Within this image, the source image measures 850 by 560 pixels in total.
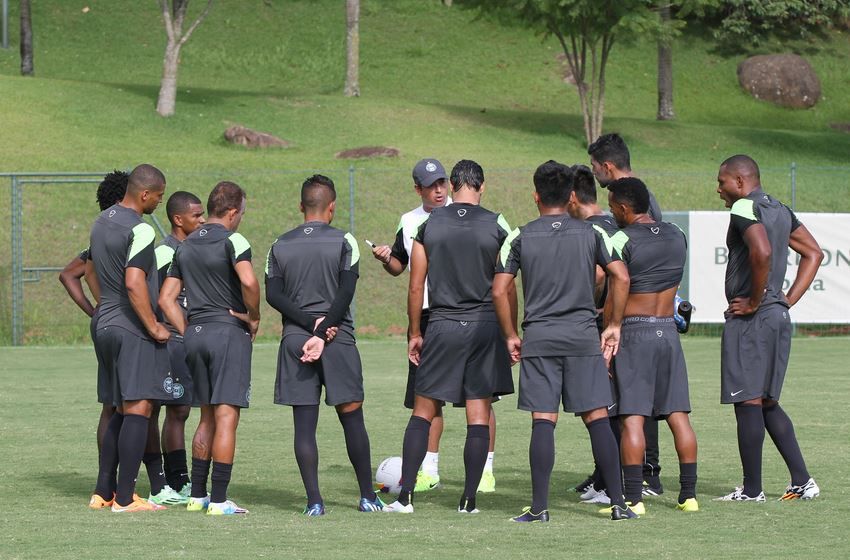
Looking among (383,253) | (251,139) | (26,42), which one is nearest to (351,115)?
(251,139)

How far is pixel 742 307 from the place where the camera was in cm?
795

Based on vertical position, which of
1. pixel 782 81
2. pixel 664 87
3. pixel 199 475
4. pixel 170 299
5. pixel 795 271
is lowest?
pixel 199 475

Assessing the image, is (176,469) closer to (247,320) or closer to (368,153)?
(247,320)

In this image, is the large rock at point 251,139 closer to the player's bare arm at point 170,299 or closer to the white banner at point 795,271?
the white banner at point 795,271

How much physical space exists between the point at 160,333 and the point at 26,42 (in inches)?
1197

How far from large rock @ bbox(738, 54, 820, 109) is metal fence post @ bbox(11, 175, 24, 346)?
2749cm

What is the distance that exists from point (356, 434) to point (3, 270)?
15295 millimetres

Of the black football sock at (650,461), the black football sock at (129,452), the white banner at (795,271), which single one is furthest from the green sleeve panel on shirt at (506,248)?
the white banner at (795,271)

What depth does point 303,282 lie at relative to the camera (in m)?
7.66

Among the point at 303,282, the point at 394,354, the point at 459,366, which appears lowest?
the point at 394,354

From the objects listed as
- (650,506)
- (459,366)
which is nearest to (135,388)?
(459,366)

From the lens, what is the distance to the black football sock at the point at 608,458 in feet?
24.1

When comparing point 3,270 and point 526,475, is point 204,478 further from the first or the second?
point 3,270

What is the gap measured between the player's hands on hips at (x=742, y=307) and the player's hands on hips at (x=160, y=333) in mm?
3413
